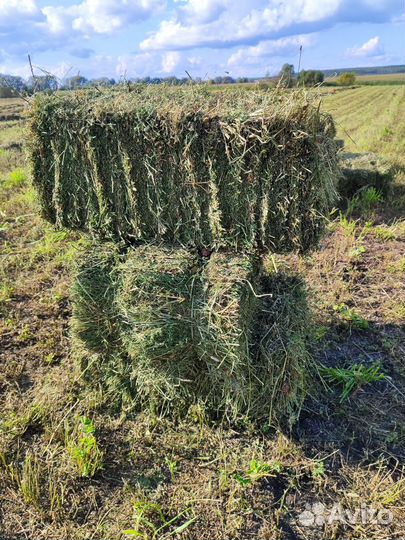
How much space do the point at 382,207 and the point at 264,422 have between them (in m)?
4.92

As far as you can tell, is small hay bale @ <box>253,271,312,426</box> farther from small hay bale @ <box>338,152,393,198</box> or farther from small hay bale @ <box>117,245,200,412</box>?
small hay bale @ <box>338,152,393,198</box>

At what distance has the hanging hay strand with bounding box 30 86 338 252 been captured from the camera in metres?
2.63

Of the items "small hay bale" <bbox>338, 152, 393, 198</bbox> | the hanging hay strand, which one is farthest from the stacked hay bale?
"small hay bale" <bbox>338, 152, 393, 198</bbox>

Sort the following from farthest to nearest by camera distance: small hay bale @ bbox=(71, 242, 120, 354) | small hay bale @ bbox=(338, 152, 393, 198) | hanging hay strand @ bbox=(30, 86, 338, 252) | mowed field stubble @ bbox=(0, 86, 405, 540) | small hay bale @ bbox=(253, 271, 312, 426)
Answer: small hay bale @ bbox=(338, 152, 393, 198)
small hay bale @ bbox=(71, 242, 120, 354)
small hay bale @ bbox=(253, 271, 312, 426)
hanging hay strand @ bbox=(30, 86, 338, 252)
mowed field stubble @ bbox=(0, 86, 405, 540)

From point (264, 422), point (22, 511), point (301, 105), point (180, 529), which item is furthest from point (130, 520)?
point (301, 105)

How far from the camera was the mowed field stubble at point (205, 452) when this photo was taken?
2.53 meters

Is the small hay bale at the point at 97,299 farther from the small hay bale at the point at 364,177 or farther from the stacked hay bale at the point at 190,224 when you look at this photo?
the small hay bale at the point at 364,177

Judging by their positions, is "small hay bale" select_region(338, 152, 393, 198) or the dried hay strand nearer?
the dried hay strand

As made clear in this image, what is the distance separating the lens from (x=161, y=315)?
2.79 meters

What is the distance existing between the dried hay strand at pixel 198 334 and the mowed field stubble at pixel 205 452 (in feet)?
0.58

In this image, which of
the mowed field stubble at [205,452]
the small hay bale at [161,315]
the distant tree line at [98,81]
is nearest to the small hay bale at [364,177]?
the mowed field stubble at [205,452]

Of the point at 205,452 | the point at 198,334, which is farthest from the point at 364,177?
the point at 205,452

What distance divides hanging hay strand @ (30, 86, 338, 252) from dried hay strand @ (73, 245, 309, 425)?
24 centimetres

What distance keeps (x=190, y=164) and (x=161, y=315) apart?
98 centimetres
